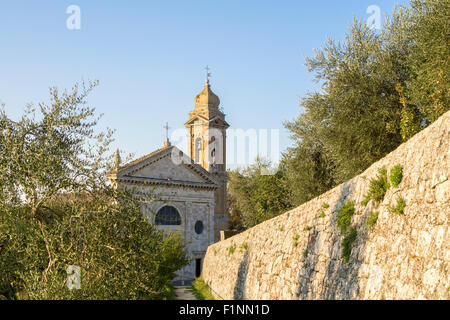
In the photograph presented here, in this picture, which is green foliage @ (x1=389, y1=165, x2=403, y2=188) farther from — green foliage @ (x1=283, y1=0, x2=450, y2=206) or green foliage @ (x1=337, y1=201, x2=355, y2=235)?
green foliage @ (x1=283, y1=0, x2=450, y2=206)

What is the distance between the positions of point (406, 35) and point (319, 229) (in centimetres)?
975

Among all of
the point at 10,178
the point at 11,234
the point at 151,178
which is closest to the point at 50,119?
the point at 10,178

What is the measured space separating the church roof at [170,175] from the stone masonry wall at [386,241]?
3094 cm

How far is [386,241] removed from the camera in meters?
8.14

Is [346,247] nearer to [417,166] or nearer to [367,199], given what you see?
[367,199]

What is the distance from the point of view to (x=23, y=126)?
31.4 feet

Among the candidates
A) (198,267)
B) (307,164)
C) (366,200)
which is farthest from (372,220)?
(198,267)

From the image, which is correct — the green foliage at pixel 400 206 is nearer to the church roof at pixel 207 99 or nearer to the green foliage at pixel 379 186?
the green foliage at pixel 379 186

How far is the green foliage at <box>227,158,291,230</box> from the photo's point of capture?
38.4 meters

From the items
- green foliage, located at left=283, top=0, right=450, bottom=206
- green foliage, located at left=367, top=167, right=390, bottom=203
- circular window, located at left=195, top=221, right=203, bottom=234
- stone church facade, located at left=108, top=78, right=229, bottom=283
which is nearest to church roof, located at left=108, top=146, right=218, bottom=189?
stone church facade, located at left=108, top=78, right=229, bottom=283

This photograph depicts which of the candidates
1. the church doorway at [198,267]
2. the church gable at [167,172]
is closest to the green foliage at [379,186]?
the church gable at [167,172]

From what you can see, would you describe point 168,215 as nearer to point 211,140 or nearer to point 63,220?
point 211,140

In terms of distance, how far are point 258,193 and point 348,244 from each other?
106 ft

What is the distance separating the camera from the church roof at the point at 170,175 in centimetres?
4397
